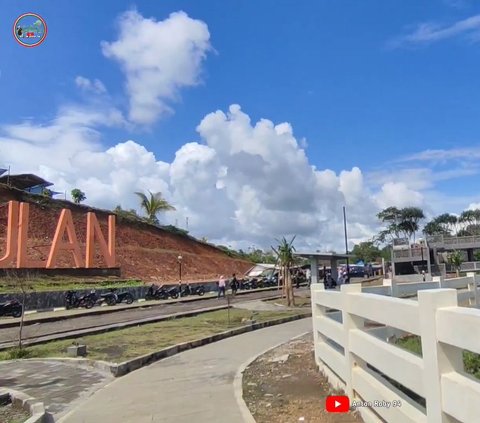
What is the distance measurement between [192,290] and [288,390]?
31866mm

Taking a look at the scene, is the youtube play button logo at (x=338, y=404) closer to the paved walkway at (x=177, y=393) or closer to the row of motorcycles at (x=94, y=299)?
the paved walkway at (x=177, y=393)

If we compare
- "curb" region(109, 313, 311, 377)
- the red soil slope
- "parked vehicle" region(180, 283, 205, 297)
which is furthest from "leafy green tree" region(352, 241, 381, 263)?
"curb" region(109, 313, 311, 377)

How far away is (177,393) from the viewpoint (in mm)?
8336

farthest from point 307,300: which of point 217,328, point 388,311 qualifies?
point 388,311

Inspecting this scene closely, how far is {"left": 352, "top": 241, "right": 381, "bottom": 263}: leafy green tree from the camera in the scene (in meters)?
103

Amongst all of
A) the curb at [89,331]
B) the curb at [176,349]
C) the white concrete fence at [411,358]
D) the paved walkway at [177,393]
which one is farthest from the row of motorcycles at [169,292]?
the white concrete fence at [411,358]

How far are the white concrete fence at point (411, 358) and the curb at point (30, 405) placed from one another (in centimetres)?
390

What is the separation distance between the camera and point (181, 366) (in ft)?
36.2

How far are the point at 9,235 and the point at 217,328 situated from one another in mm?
20917

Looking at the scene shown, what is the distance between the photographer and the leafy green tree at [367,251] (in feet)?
339

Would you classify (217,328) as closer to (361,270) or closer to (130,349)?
(130,349)

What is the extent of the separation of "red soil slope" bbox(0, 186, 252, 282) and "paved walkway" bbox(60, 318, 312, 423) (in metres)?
31.8

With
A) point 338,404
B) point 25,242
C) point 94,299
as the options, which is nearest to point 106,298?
point 94,299

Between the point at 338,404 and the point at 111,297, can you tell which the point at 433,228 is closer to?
the point at 111,297
